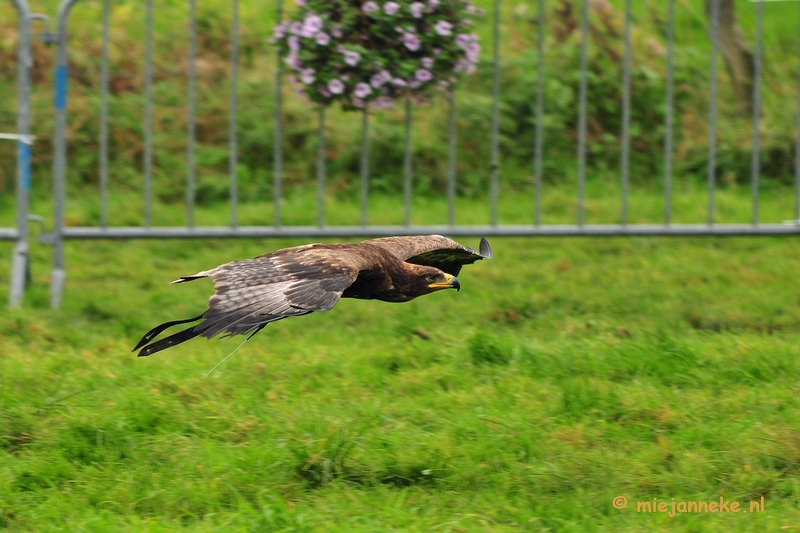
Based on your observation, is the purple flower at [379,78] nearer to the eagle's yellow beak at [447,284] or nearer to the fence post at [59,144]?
the fence post at [59,144]

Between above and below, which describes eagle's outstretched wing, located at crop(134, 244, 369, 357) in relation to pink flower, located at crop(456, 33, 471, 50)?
below

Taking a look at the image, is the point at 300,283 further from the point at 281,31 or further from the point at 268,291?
the point at 281,31

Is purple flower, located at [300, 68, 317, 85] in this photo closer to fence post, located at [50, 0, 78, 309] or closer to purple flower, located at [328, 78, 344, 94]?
purple flower, located at [328, 78, 344, 94]

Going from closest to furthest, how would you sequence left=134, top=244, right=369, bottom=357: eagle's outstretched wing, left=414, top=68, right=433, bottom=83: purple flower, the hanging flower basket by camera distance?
left=134, top=244, right=369, bottom=357: eagle's outstretched wing
the hanging flower basket
left=414, top=68, right=433, bottom=83: purple flower

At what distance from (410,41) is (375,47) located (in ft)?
0.66

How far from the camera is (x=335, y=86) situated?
226 inches

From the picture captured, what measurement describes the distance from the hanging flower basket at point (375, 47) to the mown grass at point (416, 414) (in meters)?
1.36

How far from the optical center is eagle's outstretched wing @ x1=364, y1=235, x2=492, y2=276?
381cm

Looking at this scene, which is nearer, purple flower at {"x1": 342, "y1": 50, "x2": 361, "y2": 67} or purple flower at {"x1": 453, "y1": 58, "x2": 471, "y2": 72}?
purple flower at {"x1": 342, "y1": 50, "x2": 361, "y2": 67}

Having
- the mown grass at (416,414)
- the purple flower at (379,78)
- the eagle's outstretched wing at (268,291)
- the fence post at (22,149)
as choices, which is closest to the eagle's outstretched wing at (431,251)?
the eagle's outstretched wing at (268,291)

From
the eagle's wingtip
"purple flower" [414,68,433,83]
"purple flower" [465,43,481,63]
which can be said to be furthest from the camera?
"purple flower" [465,43,481,63]

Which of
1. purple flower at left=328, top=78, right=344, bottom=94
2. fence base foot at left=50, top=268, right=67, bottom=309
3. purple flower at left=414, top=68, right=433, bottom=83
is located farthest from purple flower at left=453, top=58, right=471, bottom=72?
fence base foot at left=50, top=268, right=67, bottom=309

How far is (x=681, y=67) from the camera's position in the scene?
355 inches

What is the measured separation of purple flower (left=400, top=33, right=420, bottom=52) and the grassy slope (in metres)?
1.55
